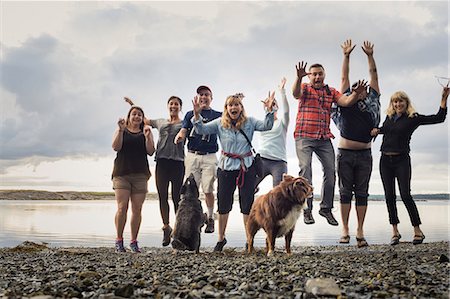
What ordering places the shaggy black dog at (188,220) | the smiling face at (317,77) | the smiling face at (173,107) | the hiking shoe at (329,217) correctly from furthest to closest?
the smiling face at (173,107) < the smiling face at (317,77) < the hiking shoe at (329,217) < the shaggy black dog at (188,220)

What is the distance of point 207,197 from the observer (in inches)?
375

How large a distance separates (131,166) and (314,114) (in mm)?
3560

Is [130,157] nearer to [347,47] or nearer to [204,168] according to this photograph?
[204,168]

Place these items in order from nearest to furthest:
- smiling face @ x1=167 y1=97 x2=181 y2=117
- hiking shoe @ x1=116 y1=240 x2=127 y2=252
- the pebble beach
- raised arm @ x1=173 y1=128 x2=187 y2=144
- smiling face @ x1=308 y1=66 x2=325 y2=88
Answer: the pebble beach → smiling face @ x1=308 y1=66 x2=325 y2=88 → raised arm @ x1=173 y1=128 x2=187 y2=144 → hiking shoe @ x1=116 y1=240 x2=127 y2=252 → smiling face @ x1=167 y1=97 x2=181 y2=117

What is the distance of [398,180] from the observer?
29.2ft

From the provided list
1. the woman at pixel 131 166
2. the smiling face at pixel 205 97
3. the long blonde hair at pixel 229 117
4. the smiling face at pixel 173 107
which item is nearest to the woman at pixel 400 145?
the long blonde hair at pixel 229 117

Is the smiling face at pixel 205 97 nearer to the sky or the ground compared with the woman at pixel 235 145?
nearer to the sky

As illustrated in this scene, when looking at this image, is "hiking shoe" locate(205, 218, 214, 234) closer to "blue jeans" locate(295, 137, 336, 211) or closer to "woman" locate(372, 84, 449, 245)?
"blue jeans" locate(295, 137, 336, 211)

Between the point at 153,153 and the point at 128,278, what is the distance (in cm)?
383

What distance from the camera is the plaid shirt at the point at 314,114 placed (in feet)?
28.2

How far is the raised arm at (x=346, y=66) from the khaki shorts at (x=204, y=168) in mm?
2894

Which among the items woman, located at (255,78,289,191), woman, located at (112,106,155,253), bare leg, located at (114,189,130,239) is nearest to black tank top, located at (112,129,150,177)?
woman, located at (112,106,155,253)

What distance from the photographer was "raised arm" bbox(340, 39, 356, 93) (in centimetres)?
879

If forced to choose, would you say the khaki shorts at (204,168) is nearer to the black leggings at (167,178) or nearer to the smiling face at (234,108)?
the black leggings at (167,178)
